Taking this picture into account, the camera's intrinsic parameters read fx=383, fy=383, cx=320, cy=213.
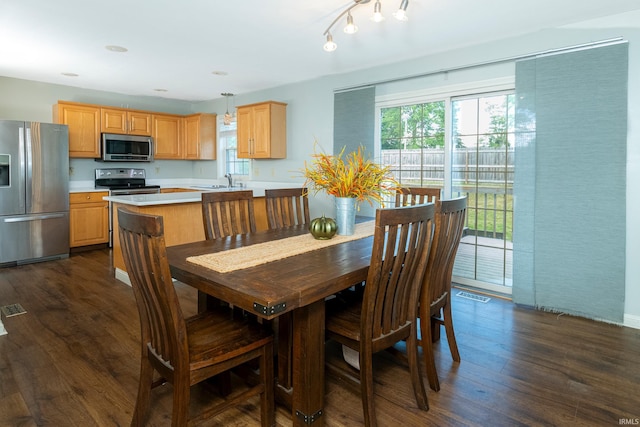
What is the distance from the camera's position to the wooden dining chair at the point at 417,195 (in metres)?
2.91

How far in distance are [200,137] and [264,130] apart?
67.9 inches

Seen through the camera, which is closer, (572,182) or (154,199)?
(572,182)

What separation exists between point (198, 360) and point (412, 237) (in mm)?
1010

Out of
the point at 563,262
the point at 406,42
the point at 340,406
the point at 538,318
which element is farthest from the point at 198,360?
the point at 406,42

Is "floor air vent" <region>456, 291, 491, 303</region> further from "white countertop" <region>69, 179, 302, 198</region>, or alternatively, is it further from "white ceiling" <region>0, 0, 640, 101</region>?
"white countertop" <region>69, 179, 302, 198</region>

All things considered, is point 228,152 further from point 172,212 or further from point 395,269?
point 395,269

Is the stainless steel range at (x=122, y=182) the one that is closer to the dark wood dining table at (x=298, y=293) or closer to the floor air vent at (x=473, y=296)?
the dark wood dining table at (x=298, y=293)

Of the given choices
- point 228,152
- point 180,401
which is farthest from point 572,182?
point 228,152

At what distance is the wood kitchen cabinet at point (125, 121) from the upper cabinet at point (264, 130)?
5.59 ft

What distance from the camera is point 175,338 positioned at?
4.59 feet

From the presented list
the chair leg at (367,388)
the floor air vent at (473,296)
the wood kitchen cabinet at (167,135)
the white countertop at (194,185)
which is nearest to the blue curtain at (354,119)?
the white countertop at (194,185)

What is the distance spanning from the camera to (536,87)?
317 cm

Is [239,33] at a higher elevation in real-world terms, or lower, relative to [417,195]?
higher

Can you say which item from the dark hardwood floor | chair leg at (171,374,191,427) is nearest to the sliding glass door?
the dark hardwood floor
